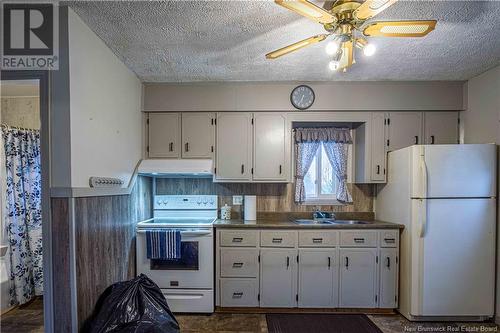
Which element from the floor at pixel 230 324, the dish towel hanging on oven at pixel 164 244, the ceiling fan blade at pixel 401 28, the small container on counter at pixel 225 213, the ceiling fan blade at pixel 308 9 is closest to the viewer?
the ceiling fan blade at pixel 308 9

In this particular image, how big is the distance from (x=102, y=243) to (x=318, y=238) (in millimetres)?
2003

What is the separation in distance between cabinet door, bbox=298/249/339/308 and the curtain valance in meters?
1.34

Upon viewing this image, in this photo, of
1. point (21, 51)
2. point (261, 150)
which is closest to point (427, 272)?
point (261, 150)

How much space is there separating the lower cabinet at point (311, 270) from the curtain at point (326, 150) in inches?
26.5

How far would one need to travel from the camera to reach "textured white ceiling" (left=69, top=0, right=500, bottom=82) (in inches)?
69.2

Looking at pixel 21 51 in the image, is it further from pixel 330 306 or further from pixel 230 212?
pixel 330 306

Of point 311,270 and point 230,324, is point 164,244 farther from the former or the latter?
point 311,270

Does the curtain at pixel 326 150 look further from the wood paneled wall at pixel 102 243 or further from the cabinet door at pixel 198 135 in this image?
the wood paneled wall at pixel 102 243

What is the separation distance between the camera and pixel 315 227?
2.83 m

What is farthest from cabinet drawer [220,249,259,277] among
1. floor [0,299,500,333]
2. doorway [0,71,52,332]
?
doorway [0,71,52,332]

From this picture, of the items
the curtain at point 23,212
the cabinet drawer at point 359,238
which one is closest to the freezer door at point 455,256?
the cabinet drawer at point 359,238

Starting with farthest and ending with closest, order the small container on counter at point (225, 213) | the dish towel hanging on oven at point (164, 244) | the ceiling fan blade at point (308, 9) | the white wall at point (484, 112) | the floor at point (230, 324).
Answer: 1. the small container on counter at point (225, 213)
2. the dish towel hanging on oven at point (164, 244)
3. the white wall at point (484, 112)
4. the floor at point (230, 324)
5. the ceiling fan blade at point (308, 9)

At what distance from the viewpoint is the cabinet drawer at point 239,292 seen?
9.29ft

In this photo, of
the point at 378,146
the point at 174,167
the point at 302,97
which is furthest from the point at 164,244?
the point at 378,146
